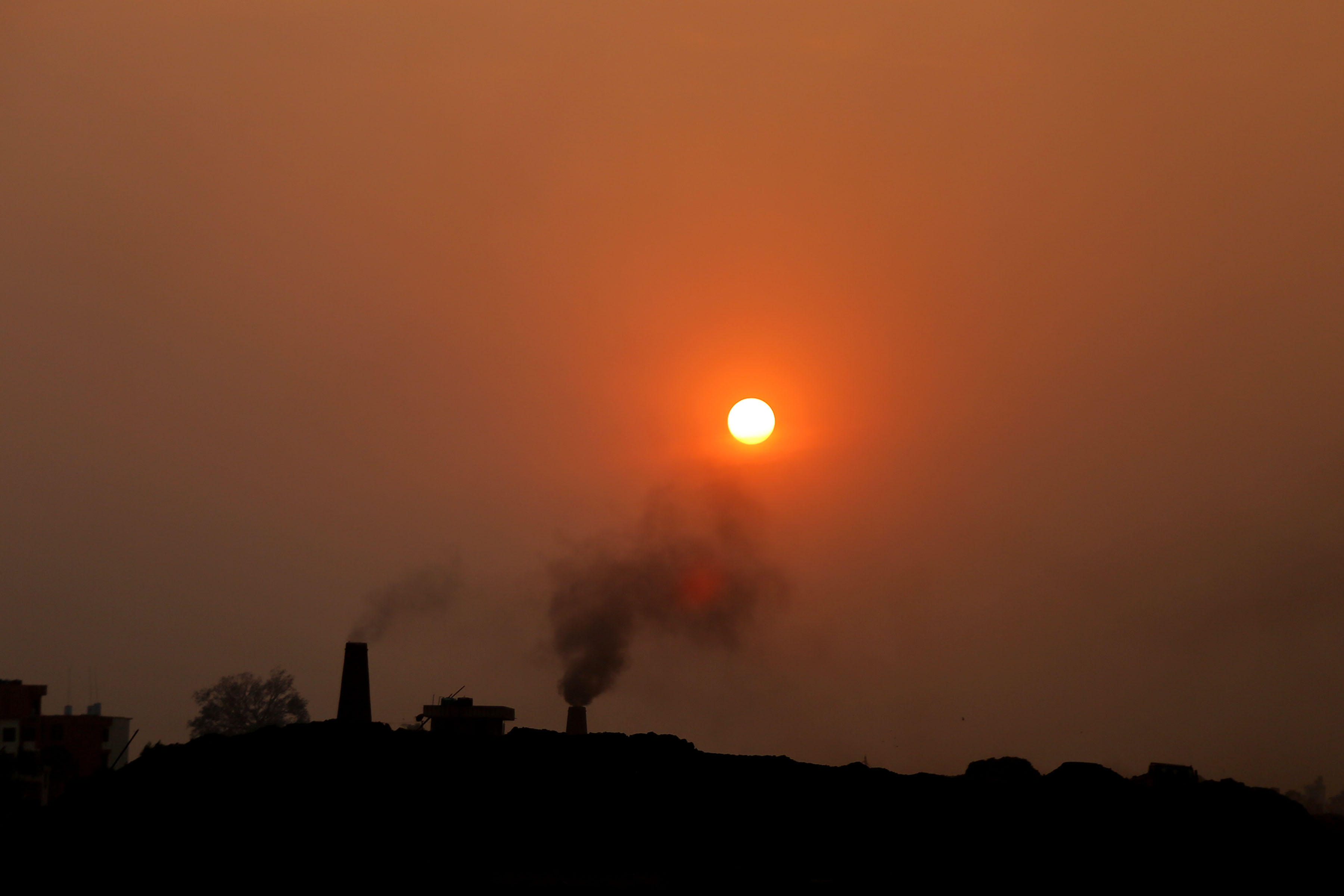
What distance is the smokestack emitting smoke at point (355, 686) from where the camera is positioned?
109ft

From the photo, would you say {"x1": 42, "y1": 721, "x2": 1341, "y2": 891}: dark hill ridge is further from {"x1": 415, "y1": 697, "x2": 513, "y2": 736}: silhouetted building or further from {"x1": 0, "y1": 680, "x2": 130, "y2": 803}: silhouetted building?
{"x1": 0, "y1": 680, "x2": 130, "y2": 803}: silhouetted building

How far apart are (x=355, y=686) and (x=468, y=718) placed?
11.4 ft

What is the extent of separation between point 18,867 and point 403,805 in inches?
241

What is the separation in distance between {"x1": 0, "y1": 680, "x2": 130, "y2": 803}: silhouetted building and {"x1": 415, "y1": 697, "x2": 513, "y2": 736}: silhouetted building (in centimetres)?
2993

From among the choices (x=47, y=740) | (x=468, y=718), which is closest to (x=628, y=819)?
(x=468, y=718)

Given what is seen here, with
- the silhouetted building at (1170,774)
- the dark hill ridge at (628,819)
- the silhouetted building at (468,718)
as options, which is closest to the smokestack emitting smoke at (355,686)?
the silhouetted building at (468,718)

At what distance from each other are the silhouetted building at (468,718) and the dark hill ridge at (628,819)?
6842 mm

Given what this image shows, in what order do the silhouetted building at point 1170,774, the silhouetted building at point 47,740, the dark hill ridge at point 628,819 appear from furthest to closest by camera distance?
the silhouetted building at point 47,740, the silhouetted building at point 1170,774, the dark hill ridge at point 628,819

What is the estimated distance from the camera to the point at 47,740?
59656 mm

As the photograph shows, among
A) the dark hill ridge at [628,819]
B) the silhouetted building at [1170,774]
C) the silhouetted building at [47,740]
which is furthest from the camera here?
the silhouetted building at [47,740]

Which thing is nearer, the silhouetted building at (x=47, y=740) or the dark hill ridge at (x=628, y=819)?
the dark hill ridge at (x=628, y=819)

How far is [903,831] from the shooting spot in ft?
74.8

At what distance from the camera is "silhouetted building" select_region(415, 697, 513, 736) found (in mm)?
32781

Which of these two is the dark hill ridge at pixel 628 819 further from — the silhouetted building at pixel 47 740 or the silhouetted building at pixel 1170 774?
the silhouetted building at pixel 47 740
